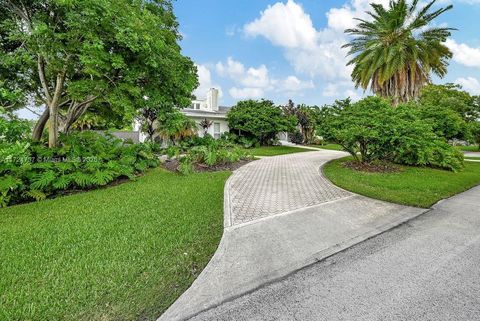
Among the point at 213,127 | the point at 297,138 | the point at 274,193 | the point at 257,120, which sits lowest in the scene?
the point at 274,193

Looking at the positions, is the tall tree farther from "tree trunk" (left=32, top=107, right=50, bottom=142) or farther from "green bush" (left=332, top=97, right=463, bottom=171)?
"green bush" (left=332, top=97, right=463, bottom=171)

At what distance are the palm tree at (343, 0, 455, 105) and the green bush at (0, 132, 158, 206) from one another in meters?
16.3

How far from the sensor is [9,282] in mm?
2533

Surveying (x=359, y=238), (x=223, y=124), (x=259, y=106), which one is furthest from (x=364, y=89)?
(x=359, y=238)

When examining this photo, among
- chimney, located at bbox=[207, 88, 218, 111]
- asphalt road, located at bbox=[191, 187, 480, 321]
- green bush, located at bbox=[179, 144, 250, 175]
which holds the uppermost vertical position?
chimney, located at bbox=[207, 88, 218, 111]

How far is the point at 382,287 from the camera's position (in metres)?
2.50

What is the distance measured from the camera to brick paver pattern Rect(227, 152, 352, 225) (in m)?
5.00

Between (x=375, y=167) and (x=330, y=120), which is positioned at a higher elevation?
(x=330, y=120)

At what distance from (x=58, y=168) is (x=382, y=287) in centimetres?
794

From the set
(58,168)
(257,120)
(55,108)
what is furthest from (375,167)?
(55,108)

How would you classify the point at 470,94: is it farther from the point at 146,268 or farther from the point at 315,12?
the point at 146,268

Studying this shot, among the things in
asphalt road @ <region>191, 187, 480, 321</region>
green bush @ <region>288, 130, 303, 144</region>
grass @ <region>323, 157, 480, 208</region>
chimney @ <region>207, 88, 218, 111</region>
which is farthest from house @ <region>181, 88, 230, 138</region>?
asphalt road @ <region>191, 187, 480, 321</region>

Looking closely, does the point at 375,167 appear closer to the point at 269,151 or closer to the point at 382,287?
the point at 269,151

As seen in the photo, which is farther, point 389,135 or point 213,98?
point 213,98
